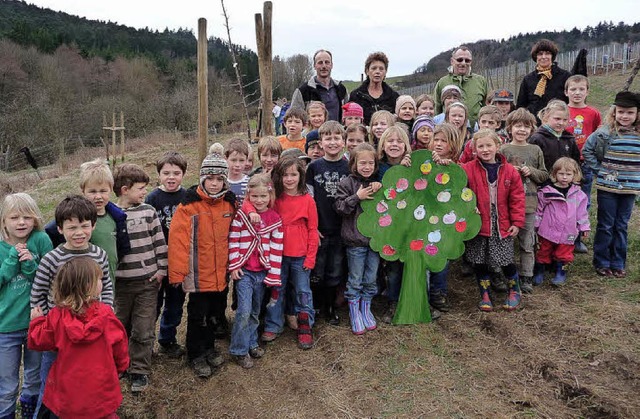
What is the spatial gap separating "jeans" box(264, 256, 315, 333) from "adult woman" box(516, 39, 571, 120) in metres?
3.98

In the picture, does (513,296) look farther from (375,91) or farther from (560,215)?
(375,91)

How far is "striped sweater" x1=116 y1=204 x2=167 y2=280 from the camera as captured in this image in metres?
3.32

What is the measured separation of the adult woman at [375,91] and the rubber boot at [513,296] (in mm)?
2469

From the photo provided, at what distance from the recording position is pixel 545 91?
18.7 ft

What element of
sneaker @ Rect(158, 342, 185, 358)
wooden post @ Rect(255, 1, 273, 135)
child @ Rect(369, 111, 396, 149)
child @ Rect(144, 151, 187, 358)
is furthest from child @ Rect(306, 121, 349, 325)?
wooden post @ Rect(255, 1, 273, 135)

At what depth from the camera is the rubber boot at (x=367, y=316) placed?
4105 mm

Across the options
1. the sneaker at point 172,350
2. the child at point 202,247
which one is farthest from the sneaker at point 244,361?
the sneaker at point 172,350

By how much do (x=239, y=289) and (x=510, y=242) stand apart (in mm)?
2565

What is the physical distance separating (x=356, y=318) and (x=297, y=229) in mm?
1012

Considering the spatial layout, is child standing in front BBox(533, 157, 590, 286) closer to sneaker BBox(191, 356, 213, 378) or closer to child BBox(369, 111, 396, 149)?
child BBox(369, 111, 396, 149)

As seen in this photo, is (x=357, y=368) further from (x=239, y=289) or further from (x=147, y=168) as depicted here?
(x=147, y=168)

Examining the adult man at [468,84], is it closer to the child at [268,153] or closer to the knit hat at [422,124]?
the knit hat at [422,124]

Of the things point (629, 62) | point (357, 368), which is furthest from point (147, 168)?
point (629, 62)

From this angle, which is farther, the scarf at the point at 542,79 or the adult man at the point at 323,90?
the scarf at the point at 542,79
